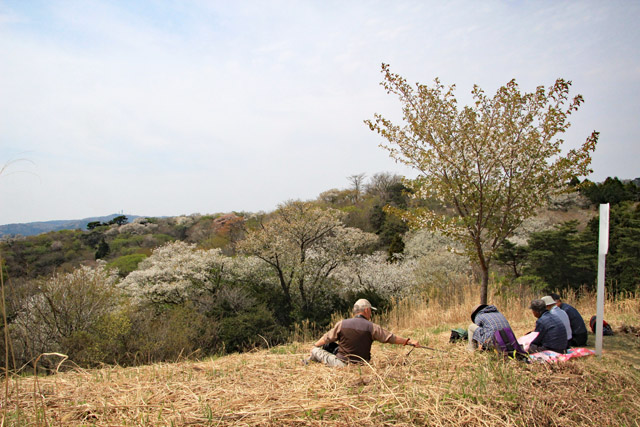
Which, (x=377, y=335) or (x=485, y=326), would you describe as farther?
(x=485, y=326)

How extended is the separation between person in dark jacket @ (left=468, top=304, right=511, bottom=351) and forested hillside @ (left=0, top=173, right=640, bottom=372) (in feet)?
15.1

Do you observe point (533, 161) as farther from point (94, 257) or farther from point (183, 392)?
point (94, 257)

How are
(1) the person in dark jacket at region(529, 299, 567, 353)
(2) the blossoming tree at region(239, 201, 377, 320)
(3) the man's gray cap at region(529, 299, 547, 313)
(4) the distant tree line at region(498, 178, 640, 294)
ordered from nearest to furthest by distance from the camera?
(1) the person in dark jacket at region(529, 299, 567, 353) < (3) the man's gray cap at region(529, 299, 547, 313) < (4) the distant tree line at region(498, 178, 640, 294) < (2) the blossoming tree at region(239, 201, 377, 320)

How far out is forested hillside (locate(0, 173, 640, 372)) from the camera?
975 centimetres

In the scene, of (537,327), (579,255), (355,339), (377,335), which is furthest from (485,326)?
(579,255)

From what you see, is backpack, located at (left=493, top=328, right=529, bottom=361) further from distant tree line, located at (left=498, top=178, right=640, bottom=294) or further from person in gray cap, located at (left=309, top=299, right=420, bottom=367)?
distant tree line, located at (left=498, top=178, right=640, bottom=294)

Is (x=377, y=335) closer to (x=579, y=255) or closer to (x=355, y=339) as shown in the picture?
(x=355, y=339)

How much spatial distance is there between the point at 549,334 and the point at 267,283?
1359cm

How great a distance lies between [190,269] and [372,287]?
8251 millimetres

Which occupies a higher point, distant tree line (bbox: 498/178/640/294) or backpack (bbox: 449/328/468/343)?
distant tree line (bbox: 498/178/640/294)

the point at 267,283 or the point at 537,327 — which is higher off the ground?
the point at 537,327

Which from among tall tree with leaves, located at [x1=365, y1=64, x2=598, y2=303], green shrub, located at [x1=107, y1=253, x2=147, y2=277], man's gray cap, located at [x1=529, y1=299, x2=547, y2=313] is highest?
tall tree with leaves, located at [x1=365, y1=64, x2=598, y2=303]

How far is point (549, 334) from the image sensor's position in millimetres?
4438

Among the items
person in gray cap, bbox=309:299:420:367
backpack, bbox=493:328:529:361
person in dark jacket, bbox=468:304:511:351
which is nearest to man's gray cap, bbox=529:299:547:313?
→ person in dark jacket, bbox=468:304:511:351
